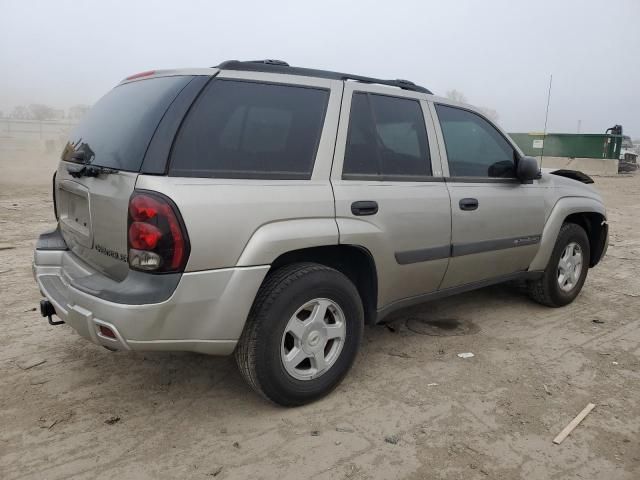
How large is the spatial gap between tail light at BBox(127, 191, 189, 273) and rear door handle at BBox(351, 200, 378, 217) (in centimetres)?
101

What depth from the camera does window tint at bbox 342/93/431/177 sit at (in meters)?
2.99

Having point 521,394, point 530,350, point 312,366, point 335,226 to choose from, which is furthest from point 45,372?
point 530,350

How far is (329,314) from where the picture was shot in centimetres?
293

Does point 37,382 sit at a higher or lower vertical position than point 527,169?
lower

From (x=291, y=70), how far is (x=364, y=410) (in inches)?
76.6

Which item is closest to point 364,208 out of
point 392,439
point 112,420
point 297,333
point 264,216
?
point 264,216

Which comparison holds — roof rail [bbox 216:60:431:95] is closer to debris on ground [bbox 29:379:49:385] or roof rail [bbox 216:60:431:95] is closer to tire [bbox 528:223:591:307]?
tire [bbox 528:223:591:307]

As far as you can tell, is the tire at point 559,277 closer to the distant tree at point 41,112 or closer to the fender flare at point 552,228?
the fender flare at point 552,228

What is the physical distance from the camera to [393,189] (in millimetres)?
3084

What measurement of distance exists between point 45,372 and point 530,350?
3.29 metres

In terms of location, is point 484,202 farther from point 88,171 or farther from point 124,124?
point 88,171

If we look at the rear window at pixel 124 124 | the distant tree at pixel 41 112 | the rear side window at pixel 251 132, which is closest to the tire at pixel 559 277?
the rear side window at pixel 251 132

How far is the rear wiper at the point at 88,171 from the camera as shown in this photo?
2508 millimetres

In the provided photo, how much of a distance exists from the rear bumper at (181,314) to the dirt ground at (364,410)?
51 cm
